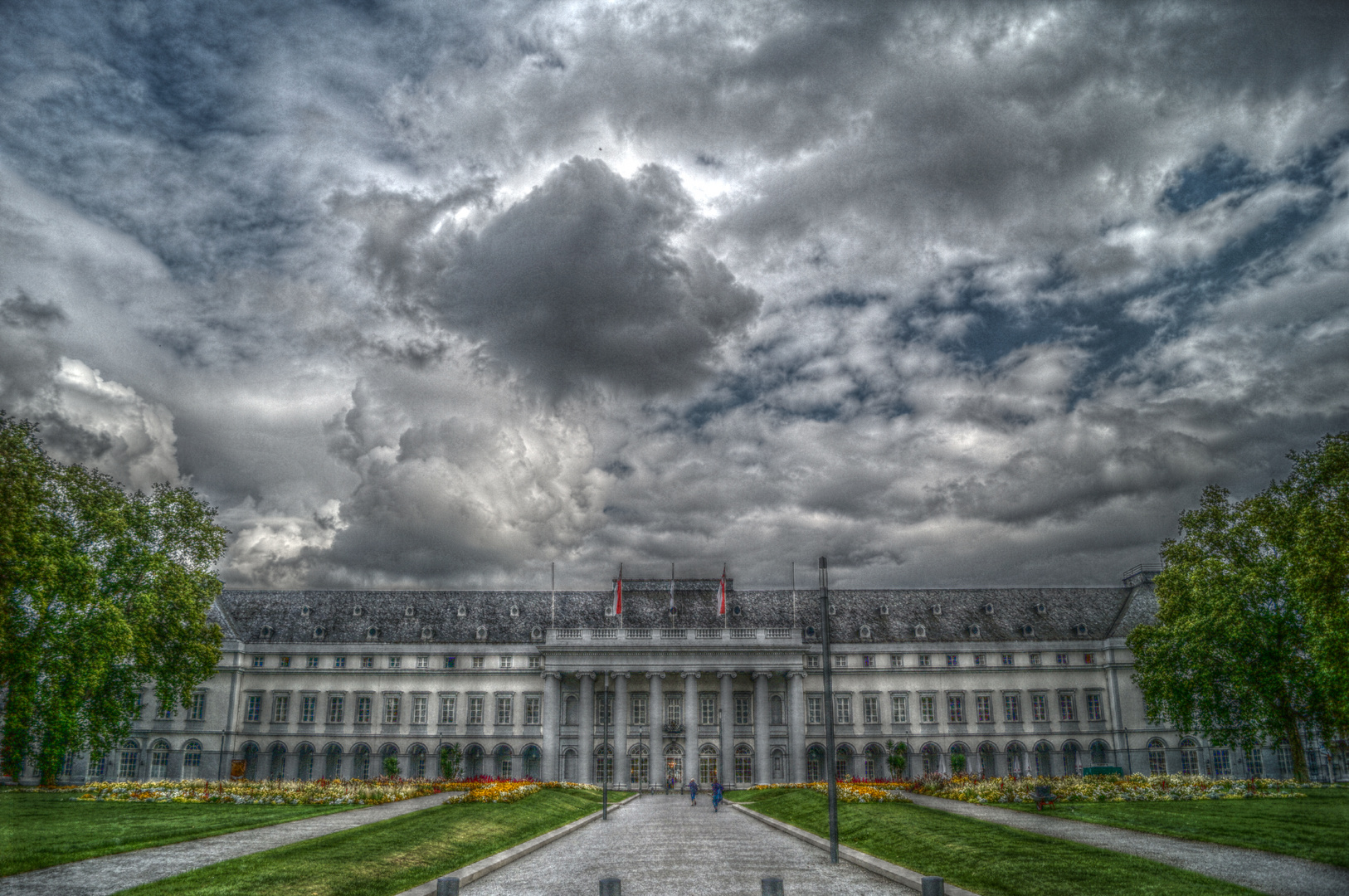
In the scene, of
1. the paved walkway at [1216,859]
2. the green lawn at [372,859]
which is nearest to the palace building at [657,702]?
the green lawn at [372,859]

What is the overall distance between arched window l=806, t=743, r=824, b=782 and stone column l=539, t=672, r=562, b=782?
22.2 meters

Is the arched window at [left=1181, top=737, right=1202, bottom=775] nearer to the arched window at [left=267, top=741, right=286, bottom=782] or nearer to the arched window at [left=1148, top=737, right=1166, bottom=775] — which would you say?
the arched window at [left=1148, top=737, right=1166, bottom=775]

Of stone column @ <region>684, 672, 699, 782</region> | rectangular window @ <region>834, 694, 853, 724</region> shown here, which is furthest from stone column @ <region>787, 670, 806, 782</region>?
stone column @ <region>684, 672, 699, 782</region>

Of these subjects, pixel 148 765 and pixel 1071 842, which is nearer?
pixel 1071 842

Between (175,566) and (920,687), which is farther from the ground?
(175,566)

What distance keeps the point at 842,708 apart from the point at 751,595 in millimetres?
14566

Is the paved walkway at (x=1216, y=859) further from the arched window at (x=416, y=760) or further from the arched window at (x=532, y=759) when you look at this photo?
A: the arched window at (x=416, y=760)

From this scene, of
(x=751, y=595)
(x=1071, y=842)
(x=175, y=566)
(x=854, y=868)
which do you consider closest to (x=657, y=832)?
(x=854, y=868)

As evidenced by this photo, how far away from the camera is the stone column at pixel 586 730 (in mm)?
79938

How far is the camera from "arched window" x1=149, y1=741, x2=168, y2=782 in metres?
78.8

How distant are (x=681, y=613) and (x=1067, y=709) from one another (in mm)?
36414

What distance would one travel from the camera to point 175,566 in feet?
175

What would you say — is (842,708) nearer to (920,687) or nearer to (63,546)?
(920,687)

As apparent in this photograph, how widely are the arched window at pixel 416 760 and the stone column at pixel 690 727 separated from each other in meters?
23.4
